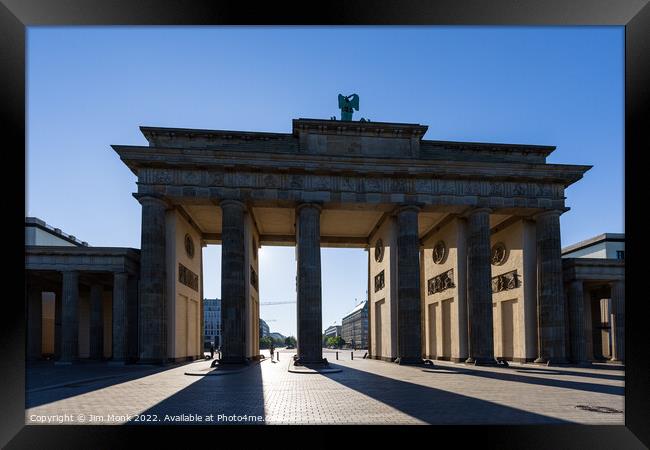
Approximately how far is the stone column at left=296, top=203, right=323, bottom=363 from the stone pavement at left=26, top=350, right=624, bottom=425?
8.50 meters

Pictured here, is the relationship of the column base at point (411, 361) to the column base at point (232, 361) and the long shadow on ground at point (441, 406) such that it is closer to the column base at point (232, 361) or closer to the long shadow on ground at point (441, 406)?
the column base at point (232, 361)

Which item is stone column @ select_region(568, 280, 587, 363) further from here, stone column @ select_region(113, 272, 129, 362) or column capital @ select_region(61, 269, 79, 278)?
column capital @ select_region(61, 269, 79, 278)

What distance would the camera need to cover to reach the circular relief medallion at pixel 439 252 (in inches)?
1615

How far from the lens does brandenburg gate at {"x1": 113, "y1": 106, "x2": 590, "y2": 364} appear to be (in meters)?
31.7

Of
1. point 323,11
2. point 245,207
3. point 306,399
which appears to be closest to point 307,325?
point 245,207

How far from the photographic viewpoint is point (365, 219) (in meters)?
41.3

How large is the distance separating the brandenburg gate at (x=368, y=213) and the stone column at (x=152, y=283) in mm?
68

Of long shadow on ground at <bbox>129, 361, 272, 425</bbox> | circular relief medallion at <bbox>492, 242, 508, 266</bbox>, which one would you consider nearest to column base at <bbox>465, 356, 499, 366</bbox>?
circular relief medallion at <bbox>492, 242, 508, 266</bbox>

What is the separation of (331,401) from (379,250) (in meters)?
29.0

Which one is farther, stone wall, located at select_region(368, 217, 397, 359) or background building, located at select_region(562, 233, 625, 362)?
background building, located at select_region(562, 233, 625, 362)

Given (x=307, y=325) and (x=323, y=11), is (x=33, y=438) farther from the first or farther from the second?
(x=307, y=325)

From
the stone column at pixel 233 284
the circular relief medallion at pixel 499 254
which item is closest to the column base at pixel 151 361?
the stone column at pixel 233 284

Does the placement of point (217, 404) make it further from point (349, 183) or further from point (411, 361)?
point (349, 183)

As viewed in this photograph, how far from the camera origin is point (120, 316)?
113 feet
